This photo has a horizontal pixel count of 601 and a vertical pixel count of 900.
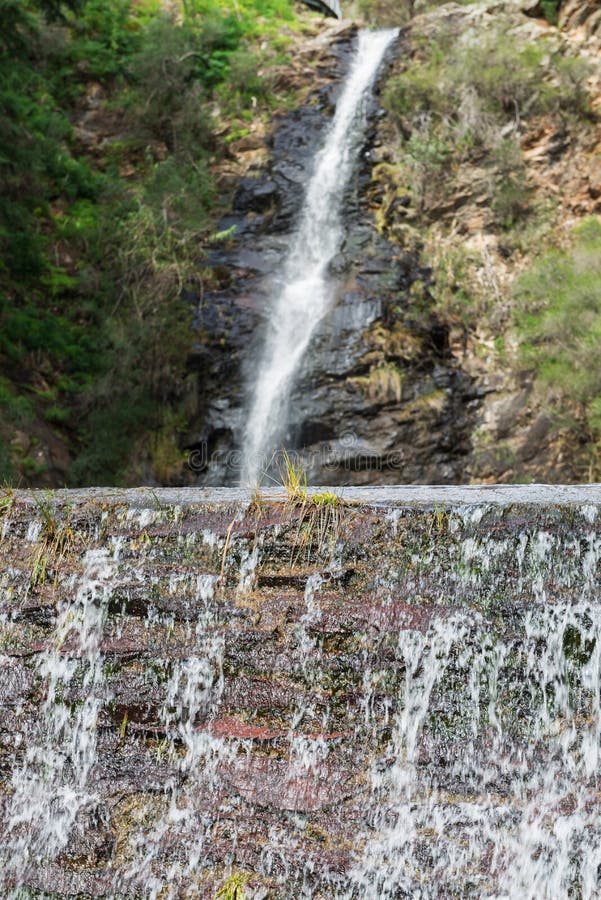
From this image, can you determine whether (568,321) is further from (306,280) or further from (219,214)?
(219,214)

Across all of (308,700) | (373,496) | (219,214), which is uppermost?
(219,214)

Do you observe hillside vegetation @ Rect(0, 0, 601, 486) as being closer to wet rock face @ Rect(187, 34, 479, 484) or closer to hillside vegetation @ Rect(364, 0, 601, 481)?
hillside vegetation @ Rect(364, 0, 601, 481)

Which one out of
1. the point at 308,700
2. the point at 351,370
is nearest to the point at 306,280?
A: the point at 351,370

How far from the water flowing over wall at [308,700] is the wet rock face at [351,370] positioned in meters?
6.53

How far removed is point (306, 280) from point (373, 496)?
903cm

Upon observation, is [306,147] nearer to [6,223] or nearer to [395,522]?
[6,223]

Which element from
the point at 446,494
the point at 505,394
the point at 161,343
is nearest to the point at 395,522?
the point at 446,494

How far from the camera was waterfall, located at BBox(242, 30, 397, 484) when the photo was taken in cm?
1009

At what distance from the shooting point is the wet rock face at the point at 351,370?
9.66 meters

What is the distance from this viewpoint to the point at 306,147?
551 inches

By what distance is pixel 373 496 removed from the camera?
3.18m

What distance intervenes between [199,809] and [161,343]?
353 inches

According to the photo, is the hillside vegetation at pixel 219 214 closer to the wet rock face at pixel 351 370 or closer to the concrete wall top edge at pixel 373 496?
A: the wet rock face at pixel 351 370

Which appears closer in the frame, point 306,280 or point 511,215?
point 511,215
